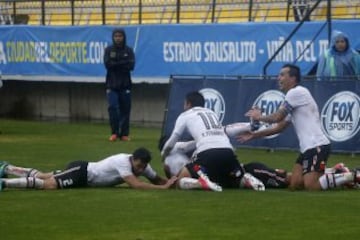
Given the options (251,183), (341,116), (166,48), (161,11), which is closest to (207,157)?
(251,183)

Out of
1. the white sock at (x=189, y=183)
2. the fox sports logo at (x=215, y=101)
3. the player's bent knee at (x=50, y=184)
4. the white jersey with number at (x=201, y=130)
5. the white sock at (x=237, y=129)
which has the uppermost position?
the white jersey with number at (x=201, y=130)

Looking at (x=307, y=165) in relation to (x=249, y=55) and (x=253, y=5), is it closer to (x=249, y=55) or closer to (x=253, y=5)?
(x=249, y=55)

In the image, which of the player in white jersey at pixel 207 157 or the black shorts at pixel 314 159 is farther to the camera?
the black shorts at pixel 314 159

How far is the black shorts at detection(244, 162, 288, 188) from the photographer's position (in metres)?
15.1

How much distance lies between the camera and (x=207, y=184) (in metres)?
14.4

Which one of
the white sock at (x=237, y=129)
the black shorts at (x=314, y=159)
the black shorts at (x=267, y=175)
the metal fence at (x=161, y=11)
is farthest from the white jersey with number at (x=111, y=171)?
the metal fence at (x=161, y=11)

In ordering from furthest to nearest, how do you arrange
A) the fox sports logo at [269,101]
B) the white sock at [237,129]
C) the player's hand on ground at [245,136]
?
the fox sports logo at [269,101]
the white sock at [237,129]
the player's hand on ground at [245,136]

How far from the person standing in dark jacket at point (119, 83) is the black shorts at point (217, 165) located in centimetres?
936

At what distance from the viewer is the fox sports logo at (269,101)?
21.4 m

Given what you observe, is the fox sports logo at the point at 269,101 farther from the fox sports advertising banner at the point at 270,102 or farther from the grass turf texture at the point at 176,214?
the grass turf texture at the point at 176,214

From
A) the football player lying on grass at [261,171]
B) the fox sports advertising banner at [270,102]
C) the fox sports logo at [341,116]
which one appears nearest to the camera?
the football player lying on grass at [261,171]

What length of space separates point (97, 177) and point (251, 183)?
1932 millimetres

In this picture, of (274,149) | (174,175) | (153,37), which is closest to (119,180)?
(174,175)

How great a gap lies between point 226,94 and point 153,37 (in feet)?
22.1
